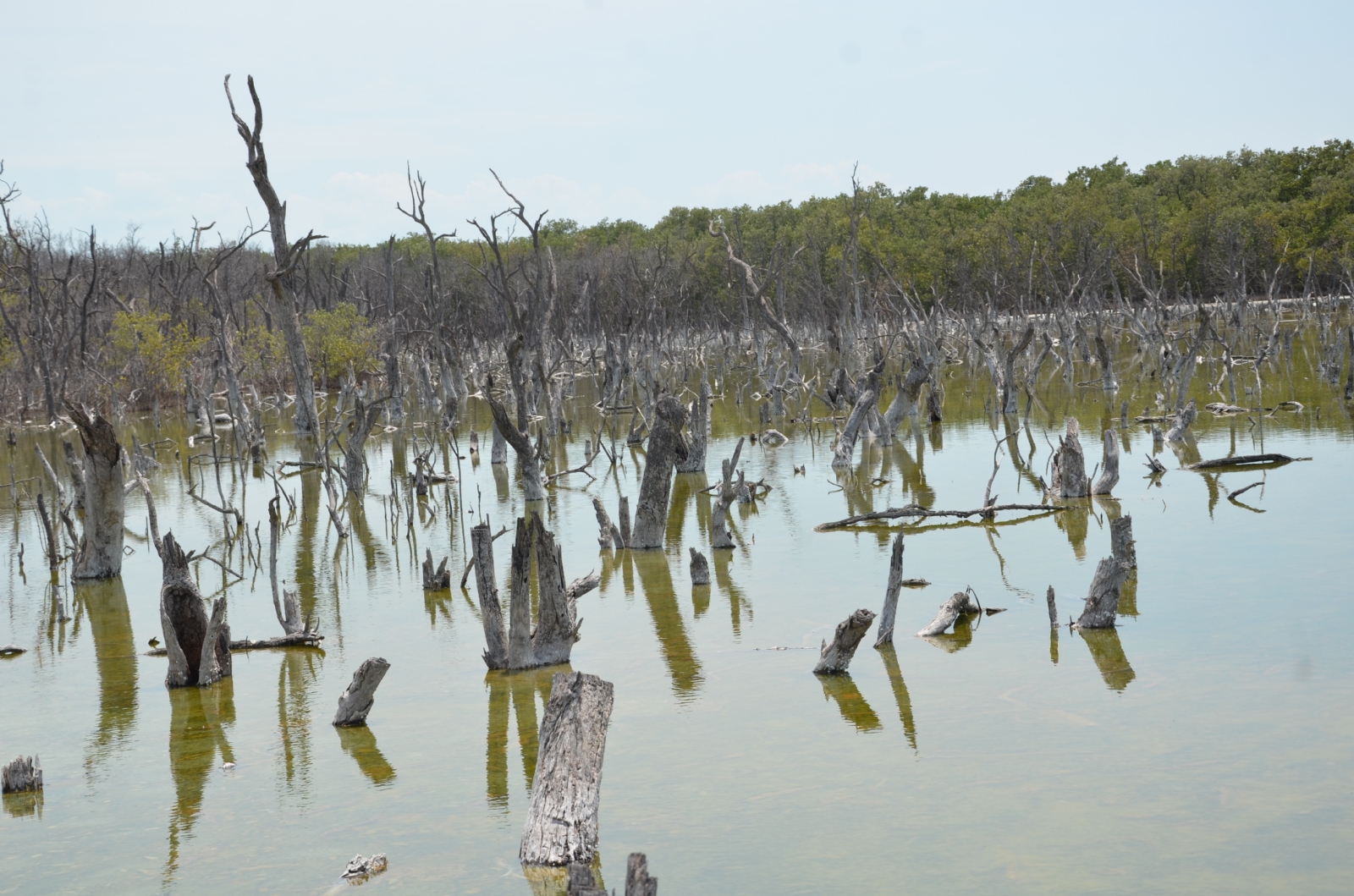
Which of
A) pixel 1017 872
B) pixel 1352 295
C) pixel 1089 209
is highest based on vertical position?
pixel 1089 209

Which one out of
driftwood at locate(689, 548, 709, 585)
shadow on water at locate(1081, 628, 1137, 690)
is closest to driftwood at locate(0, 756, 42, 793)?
driftwood at locate(689, 548, 709, 585)

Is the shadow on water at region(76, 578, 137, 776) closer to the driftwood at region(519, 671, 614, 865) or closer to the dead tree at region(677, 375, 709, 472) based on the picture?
the driftwood at region(519, 671, 614, 865)

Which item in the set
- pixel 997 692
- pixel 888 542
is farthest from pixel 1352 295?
pixel 997 692

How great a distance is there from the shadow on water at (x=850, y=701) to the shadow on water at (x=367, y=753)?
2246 millimetres

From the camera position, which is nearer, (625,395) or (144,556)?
(144,556)

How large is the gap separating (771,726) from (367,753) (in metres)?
1.98

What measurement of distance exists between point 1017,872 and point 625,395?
80.7 ft

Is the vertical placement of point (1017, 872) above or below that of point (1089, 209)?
below

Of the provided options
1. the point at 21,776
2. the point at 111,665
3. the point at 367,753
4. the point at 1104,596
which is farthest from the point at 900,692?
the point at 111,665

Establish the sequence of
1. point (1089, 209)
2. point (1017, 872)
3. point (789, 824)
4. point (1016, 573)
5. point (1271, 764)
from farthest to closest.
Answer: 1. point (1089, 209)
2. point (1016, 573)
3. point (1271, 764)
4. point (789, 824)
5. point (1017, 872)

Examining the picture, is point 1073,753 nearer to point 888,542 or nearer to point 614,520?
point 888,542

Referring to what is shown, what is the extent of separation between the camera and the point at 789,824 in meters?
5.04

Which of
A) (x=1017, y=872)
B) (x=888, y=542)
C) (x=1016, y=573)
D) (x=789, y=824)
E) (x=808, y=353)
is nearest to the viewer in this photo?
(x=1017, y=872)

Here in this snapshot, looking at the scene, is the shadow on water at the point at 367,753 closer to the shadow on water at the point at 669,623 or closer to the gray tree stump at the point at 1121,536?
the shadow on water at the point at 669,623
